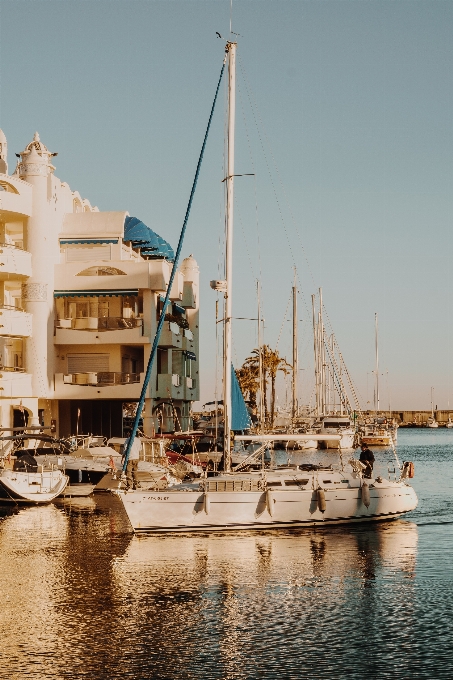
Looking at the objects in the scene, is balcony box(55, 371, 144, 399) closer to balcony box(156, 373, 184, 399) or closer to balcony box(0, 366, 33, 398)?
balcony box(0, 366, 33, 398)

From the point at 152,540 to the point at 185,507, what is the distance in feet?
4.90

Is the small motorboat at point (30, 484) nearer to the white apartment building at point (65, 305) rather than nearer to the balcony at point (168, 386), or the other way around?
the white apartment building at point (65, 305)

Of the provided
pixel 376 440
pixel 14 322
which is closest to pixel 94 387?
pixel 14 322

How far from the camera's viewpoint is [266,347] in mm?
131875

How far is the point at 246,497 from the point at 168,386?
128 ft

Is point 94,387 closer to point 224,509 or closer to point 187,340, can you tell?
point 187,340

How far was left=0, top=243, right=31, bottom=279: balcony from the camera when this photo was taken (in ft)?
196

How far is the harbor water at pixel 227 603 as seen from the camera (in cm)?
1708

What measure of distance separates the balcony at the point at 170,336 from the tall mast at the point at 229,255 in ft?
112

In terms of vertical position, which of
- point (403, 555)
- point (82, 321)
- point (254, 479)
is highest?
point (82, 321)

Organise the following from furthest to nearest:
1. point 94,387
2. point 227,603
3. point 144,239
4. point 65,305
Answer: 1. point 144,239
2. point 65,305
3. point 94,387
4. point 227,603

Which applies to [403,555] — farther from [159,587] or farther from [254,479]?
[159,587]

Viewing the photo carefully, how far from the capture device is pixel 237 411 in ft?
115

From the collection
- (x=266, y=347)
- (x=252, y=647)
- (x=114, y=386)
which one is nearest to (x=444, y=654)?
(x=252, y=647)
